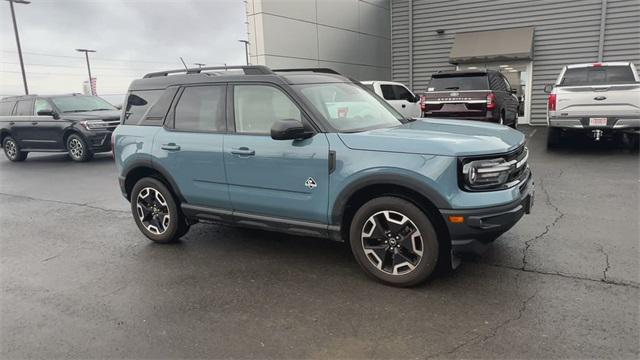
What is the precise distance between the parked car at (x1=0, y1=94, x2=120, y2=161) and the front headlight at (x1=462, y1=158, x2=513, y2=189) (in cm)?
1120

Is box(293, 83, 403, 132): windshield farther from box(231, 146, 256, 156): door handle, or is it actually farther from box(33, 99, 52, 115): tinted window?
box(33, 99, 52, 115): tinted window

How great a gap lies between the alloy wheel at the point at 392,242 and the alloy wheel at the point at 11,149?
1355cm

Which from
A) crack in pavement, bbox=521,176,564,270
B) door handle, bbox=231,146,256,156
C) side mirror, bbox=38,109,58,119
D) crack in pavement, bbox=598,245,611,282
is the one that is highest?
side mirror, bbox=38,109,58,119

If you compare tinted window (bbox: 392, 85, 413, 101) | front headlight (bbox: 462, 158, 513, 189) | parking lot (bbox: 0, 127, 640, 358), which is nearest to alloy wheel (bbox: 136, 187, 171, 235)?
parking lot (bbox: 0, 127, 640, 358)

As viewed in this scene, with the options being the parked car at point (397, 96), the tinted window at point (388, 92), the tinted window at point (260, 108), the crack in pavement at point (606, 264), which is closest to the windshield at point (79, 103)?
the parked car at point (397, 96)

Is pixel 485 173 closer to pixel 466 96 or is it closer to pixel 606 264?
pixel 606 264

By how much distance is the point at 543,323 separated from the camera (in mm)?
3115

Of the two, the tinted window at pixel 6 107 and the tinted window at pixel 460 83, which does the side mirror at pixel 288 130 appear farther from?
the tinted window at pixel 6 107

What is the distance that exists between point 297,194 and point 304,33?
12968 mm

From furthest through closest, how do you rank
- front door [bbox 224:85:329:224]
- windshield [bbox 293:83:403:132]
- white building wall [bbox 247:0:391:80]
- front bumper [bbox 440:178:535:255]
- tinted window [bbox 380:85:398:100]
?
white building wall [bbox 247:0:391:80] → tinted window [bbox 380:85:398:100] → windshield [bbox 293:83:403:132] → front door [bbox 224:85:329:224] → front bumper [bbox 440:178:535:255]

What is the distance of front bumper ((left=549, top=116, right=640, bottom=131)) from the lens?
28.8ft

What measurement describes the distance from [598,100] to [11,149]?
1528 centimetres

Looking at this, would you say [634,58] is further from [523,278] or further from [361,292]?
[361,292]

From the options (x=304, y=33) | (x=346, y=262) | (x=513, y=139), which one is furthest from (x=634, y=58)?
(x=346, y=262)
